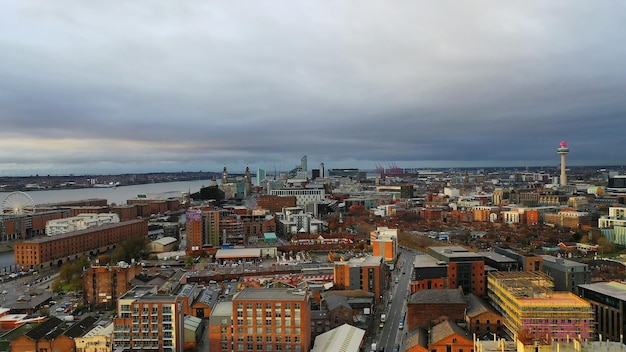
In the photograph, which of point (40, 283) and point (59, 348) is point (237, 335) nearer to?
point (59, 348)

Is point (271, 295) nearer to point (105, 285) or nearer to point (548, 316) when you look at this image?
point (548, 316)

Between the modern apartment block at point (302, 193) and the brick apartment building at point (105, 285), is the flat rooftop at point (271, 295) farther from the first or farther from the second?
the modern apartment block at point (302, 193)

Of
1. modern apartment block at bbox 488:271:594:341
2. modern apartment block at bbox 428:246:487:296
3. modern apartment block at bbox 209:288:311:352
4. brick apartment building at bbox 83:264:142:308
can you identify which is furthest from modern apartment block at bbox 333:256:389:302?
brick apartment building at bbox 83:264:142:308

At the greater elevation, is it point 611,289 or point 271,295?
point 271,295

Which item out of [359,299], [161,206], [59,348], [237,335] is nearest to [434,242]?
[359,299]

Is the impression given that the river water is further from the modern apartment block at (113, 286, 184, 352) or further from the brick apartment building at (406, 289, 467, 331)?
the brick apartment building at (406, 289, 467, 331)

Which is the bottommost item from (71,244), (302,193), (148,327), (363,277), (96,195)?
(96,195)

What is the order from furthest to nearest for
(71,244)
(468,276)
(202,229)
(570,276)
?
(202,229) → (71,244) → (468,276) → (570,276)

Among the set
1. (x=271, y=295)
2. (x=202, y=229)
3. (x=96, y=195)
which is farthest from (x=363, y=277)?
(x=96, y=195)
